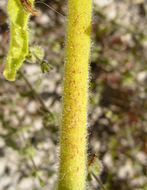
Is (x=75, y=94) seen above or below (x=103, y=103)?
above

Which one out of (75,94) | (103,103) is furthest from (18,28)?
(103,103)

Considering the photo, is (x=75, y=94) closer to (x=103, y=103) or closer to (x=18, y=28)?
(x=18, y=28)

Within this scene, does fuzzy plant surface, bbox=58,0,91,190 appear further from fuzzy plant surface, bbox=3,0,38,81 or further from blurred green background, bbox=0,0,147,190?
blurred green background, bbox=0,0,147,190

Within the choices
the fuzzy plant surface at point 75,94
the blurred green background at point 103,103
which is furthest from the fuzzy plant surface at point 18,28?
the blurred green background at point 103,103

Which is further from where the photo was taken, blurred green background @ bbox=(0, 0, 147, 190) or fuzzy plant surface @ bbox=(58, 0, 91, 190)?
blurred green background @ bbox=(0, 0, 147, 190)

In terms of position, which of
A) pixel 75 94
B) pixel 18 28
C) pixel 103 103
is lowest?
pixel 103 103

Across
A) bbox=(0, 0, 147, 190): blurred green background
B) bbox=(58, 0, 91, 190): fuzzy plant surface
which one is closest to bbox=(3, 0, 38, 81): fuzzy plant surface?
bbox=(58, 0, 91, 190): fuzzy plant surface

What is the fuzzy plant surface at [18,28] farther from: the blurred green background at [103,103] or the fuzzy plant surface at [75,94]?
the blurred green background at [103,103]
